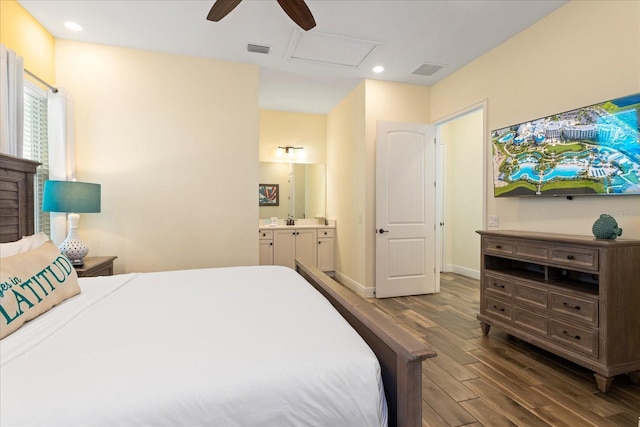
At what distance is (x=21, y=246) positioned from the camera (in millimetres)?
1647

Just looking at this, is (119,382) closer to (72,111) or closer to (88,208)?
(88,208)

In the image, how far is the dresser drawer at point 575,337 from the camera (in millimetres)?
2023

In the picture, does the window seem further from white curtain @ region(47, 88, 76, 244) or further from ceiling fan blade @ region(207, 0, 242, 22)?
ceiling fan blade @ region(207, 0, 242, 22)

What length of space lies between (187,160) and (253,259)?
1338mm

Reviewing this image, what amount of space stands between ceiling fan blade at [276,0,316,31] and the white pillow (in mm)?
2036

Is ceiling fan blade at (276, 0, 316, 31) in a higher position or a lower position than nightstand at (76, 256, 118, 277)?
higher

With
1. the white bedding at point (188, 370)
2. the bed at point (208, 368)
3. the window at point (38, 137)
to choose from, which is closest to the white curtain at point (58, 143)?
the window at point (38, 137)

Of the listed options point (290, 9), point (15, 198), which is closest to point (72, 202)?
point (15, 198)

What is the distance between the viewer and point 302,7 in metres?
2.04

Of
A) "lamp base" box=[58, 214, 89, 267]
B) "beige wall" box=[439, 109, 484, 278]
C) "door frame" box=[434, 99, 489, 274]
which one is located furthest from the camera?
A: "beige wall" box=[439, 109, 484, 278]

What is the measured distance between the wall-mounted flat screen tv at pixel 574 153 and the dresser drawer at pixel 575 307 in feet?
2.65

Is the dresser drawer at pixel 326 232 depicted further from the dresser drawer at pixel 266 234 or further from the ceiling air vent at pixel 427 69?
the ceiling air vent at pixel 427 69

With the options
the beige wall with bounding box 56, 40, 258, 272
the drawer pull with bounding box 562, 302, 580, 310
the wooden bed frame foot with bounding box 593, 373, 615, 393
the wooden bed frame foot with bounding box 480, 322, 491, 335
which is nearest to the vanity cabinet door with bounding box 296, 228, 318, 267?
the beige wall with bounding box 56, 40, 258, 272

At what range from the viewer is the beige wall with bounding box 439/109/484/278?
502 centimetres
